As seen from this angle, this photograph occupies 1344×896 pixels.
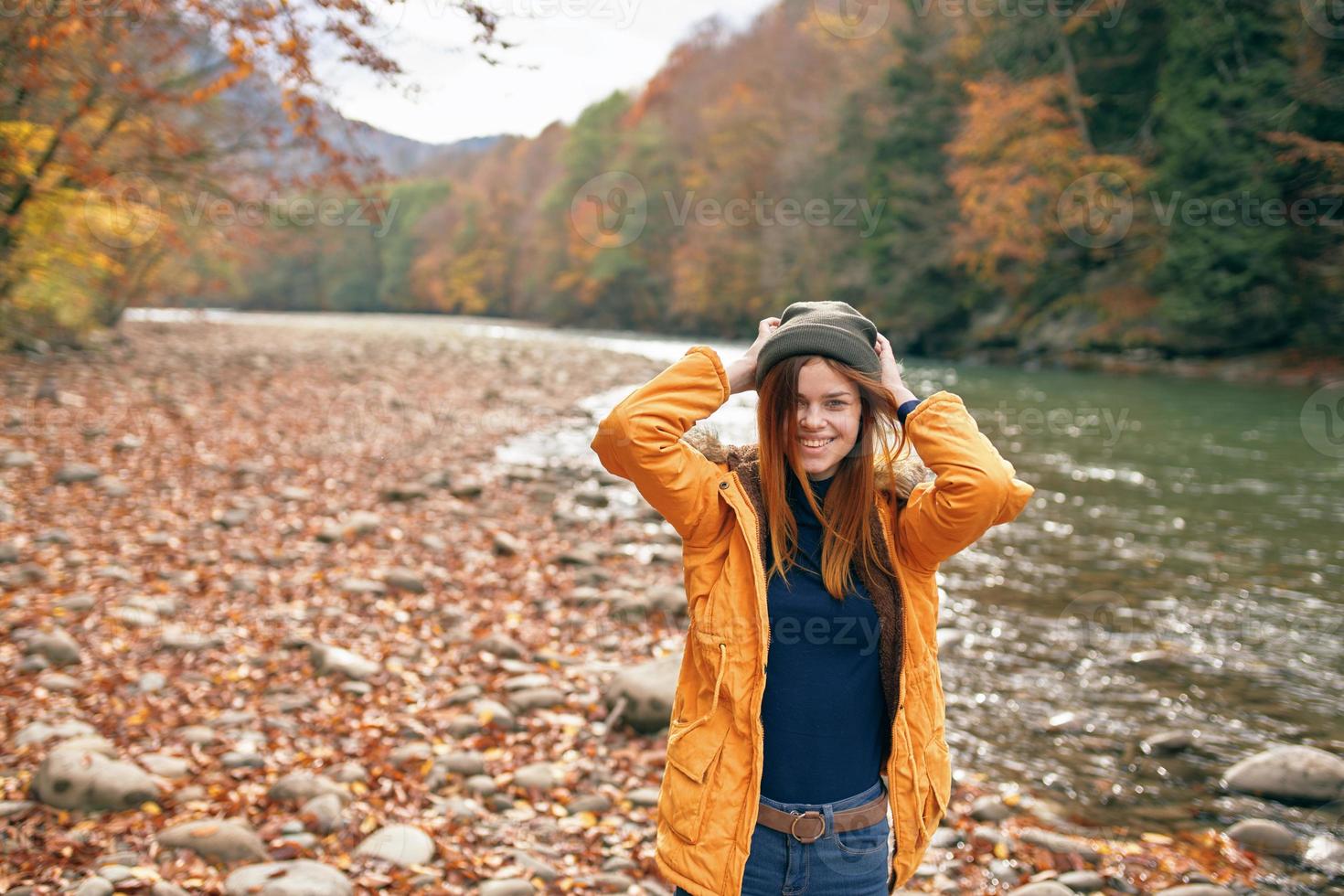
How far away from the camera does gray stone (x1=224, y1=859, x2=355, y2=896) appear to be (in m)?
3.12

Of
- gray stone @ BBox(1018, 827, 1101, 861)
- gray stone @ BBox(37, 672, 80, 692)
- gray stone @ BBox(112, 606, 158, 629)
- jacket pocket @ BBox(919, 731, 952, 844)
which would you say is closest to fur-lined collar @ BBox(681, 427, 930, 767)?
jacket pocket @ BBox(919, 731, 952, 844)

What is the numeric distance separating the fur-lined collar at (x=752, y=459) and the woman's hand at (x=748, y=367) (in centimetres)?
14

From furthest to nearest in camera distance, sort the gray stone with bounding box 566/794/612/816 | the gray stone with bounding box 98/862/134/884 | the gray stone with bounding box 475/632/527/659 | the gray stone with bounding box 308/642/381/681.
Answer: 1. the gray stone with bounding box 475/632/527/659
2. the gray stone with bounding box 308/642/381/681
3. the gray stone with bounding box 566/794/612/816
4. the gray stone with bounding box 98/862/134/884

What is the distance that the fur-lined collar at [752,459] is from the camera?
2316mm

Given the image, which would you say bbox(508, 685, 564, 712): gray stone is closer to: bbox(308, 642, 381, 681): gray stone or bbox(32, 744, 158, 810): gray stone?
bbox(308, 642, 381, 681): gray stone

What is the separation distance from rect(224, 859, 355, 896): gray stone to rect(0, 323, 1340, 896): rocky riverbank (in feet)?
0.03

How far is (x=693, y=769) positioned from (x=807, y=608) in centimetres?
46

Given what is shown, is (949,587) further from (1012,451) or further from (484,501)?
(1012,451)

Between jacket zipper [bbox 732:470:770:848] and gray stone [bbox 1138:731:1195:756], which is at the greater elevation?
jacket zipper [bbox 732:470:770:848]

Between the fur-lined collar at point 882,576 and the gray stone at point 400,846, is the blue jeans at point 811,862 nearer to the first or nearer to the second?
the fur-lined collar at point 882,576

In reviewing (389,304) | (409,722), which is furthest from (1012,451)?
(389,304)

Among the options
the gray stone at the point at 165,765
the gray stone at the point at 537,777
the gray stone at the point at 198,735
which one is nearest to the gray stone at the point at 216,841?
the gray stone at the point at 165,765

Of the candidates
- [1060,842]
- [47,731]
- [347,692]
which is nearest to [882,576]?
[1060,842]

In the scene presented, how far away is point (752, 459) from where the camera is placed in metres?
2.33
